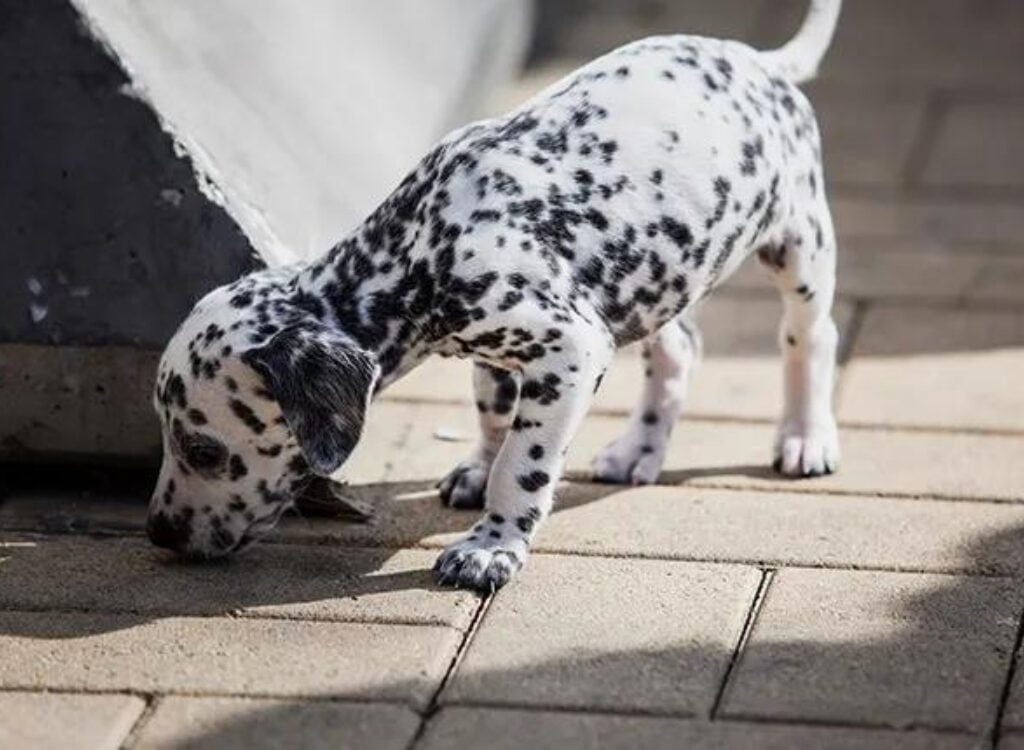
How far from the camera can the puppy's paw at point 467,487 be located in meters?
6.46

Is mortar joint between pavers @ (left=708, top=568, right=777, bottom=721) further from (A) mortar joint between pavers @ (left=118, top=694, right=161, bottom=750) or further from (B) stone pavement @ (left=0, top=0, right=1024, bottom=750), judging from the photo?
(A) mortar joint between pavers @ (left=118, top=694, right=161, bottom=750)

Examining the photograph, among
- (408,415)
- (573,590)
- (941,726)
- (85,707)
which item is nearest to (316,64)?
(408,415)

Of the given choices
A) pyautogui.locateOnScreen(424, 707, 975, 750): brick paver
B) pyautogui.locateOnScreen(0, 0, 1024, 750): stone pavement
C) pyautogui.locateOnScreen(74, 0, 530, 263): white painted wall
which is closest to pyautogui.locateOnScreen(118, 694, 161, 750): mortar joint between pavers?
pyautogui.locateOnScreen(0, 0, 1024, 750): stone pavement

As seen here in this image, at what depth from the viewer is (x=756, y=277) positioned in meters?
8.46

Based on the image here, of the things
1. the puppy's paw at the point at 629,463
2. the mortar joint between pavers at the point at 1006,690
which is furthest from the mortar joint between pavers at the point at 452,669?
the mortar joint between pavers at the point at 1006,690

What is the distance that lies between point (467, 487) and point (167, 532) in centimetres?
92

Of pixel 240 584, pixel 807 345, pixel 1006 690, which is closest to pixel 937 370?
pixel 807 345

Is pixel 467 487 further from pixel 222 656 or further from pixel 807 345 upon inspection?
pixel 222 656

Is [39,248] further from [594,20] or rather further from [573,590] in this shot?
[594,20]

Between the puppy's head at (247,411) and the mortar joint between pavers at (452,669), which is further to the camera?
the puppy's head at (247,411)

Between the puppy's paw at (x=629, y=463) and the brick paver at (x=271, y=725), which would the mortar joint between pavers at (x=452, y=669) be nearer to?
the brick paver at (x=271, y=725)

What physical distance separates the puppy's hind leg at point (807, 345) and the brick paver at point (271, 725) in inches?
76.1

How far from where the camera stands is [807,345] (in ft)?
22.0

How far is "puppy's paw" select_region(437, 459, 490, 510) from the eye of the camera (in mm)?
6457
